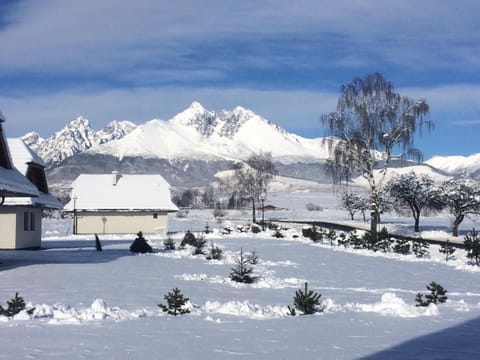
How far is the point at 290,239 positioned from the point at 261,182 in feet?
164

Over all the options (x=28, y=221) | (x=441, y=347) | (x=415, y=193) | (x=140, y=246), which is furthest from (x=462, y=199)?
(x=441, y=347)

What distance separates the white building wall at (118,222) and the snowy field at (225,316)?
31.4m

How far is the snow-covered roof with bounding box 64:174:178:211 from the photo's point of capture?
54719 millimetres

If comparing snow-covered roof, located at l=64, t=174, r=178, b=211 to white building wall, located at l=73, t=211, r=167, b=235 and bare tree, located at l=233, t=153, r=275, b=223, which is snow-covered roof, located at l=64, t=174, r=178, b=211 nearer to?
white building wall, located at l=73, t=211, r=167, b=235

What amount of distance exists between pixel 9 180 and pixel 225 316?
43.7 ft

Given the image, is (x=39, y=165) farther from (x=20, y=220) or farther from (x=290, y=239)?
(x=290, y=239)

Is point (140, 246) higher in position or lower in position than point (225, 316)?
higher

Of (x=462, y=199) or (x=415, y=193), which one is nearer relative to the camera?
(x=462, y=199)

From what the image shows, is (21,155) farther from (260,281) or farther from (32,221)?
(260,281)

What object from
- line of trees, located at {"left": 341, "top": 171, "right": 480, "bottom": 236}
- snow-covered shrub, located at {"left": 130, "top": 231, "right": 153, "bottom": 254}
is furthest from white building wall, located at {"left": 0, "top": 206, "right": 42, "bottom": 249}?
line of trees, located at {"left": 341, "top": 171, "right": 480, "bottom": 236}

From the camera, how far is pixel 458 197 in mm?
47969

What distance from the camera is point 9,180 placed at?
861 inches

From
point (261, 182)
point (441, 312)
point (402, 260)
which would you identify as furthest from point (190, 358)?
point (261, 182)

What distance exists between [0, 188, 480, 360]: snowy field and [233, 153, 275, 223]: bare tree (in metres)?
71.3
